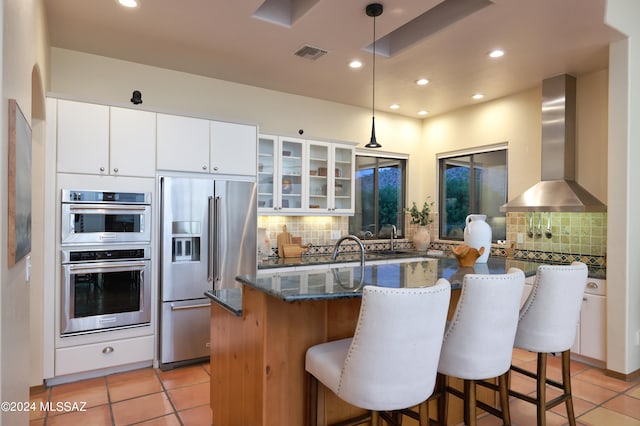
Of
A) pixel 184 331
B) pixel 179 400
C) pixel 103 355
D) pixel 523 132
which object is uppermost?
pixel 523 132

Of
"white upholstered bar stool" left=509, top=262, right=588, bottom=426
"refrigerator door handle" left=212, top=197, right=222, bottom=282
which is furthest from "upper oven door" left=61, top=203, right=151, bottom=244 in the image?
"white upholstered bar stool" left=509, top=262, right=588, bottom=426

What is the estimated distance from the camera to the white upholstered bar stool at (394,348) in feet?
5.22

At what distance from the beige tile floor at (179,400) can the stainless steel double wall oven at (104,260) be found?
1.61ft

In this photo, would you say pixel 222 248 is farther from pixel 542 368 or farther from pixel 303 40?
pixel 542 368

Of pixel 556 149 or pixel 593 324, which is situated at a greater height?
pixel 556 149

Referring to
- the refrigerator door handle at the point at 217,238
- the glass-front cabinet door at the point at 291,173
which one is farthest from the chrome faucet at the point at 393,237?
the refrigerator door handle at the point at 217,238

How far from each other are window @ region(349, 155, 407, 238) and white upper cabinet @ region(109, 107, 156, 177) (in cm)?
285

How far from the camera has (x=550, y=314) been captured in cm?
230

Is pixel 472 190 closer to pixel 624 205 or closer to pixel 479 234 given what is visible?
pixel 624 205

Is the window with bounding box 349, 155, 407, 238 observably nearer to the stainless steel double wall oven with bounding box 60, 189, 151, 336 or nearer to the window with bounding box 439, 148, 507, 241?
the window with bounding box 439, 148, 507, 241

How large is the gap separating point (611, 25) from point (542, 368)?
268cm

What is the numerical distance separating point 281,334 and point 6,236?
4.04ft

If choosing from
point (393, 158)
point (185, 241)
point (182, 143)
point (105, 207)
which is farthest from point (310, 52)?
point (393, 158)

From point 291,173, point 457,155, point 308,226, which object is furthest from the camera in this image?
point 457,155
